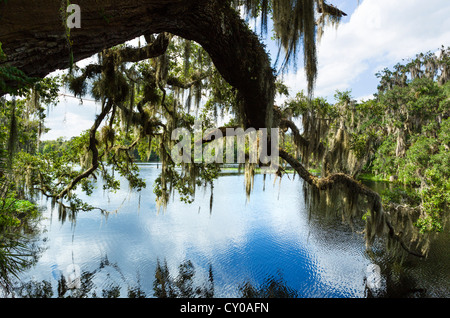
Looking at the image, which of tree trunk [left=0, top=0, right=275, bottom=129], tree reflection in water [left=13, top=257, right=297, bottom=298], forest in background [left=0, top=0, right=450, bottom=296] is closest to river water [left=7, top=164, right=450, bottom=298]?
tree reflection in water [left=13, top=257, right=297, bottom=298]

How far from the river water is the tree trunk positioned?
7.62ft

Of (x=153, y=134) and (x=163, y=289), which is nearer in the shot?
(x=153, y=134)

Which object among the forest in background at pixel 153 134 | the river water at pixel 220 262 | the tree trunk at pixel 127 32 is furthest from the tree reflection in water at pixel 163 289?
the tree trunk at pixel 127 32

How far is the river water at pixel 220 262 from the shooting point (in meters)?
7.67

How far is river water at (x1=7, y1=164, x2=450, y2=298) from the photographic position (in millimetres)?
7668

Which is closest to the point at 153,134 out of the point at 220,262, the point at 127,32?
the point at 127,32

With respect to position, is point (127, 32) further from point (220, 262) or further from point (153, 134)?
point (220, 262)

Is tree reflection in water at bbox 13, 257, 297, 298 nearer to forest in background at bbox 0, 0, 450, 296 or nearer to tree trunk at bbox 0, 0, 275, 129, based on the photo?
forest in background at bbox 0, 0, 450, 296

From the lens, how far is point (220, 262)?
9.80 meters

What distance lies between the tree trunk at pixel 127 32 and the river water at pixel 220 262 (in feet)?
7.62

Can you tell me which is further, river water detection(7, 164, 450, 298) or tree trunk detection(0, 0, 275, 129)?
river water detection(7, 164, 450, 298)

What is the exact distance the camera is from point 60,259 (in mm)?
9695

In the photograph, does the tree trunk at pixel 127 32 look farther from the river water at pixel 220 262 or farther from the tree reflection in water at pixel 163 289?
the tree reflection in water at pixel 163 289

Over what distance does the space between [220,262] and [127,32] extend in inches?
362
